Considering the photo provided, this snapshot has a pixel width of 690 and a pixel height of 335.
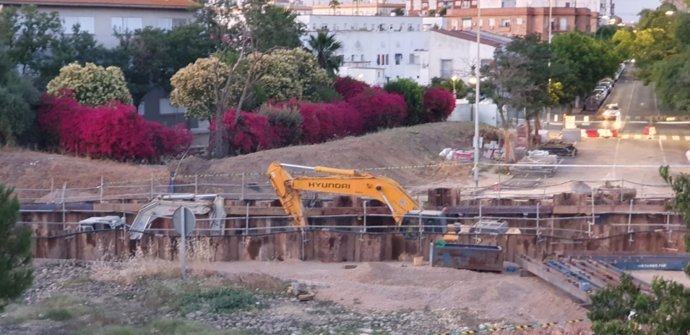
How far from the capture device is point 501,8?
5369 inches

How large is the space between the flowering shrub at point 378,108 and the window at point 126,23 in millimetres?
12383

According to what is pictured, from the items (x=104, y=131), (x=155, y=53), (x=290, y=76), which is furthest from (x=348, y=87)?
(x=104, y=131)

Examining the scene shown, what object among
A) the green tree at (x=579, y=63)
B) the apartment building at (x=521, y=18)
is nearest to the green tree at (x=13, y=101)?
the green tree at (x=579, y=63)

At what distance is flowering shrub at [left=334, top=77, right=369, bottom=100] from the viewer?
197 ft

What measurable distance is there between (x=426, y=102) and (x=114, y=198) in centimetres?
3352

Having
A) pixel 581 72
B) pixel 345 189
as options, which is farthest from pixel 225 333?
pixel 581 72

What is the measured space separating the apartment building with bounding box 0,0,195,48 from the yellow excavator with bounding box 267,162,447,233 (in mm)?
30536

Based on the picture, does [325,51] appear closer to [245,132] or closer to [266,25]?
[266,25]

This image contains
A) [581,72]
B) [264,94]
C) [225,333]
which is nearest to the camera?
[225,333]

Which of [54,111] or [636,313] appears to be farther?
[54,111]

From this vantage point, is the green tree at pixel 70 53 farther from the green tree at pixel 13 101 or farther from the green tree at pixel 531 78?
the green tree at pixel 531 78

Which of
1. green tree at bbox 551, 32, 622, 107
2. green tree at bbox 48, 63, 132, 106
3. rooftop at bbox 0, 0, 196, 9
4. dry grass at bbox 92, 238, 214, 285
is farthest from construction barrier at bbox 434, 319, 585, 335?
green tree at bbox 551, 32, 622, 107

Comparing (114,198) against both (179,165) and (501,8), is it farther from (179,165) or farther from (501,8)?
(501,8)

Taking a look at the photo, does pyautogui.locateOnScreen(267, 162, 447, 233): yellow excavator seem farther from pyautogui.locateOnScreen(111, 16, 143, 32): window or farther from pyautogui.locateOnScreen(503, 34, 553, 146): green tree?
pyautogui.locateOnScreen(111, 16, 143, 32): window
